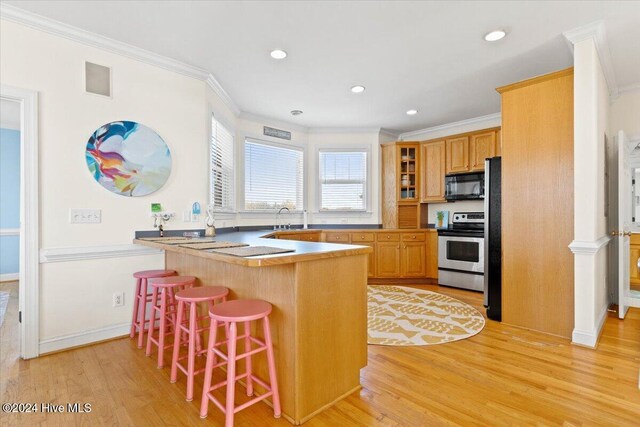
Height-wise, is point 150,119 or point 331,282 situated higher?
point 150,119

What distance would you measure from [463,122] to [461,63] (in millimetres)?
2207

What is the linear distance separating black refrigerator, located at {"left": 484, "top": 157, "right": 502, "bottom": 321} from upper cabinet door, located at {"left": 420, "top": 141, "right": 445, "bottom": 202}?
182 centimetres

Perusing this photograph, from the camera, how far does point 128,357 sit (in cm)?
243

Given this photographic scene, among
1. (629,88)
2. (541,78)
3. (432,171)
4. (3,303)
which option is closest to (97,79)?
(3,303)

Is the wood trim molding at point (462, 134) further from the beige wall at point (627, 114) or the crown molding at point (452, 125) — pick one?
the beige wall at point (627, 114)

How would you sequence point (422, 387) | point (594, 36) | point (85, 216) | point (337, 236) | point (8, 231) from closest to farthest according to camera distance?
point (422, 387), point (594, 36), point (85, 216), point (337, 236), point (8, 231)

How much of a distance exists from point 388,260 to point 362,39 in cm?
339

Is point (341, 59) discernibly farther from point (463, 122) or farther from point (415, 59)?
point (463, 122)

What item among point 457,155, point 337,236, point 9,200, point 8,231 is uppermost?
point 457,155

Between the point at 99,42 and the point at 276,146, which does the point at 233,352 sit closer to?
the point at 99,42

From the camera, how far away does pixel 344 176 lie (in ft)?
18.4

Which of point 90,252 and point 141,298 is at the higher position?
point 90,252

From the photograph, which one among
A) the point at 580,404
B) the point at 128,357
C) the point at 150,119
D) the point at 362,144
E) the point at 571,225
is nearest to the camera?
the point at 580,404

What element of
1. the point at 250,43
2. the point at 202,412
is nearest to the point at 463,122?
the point at 250,43
